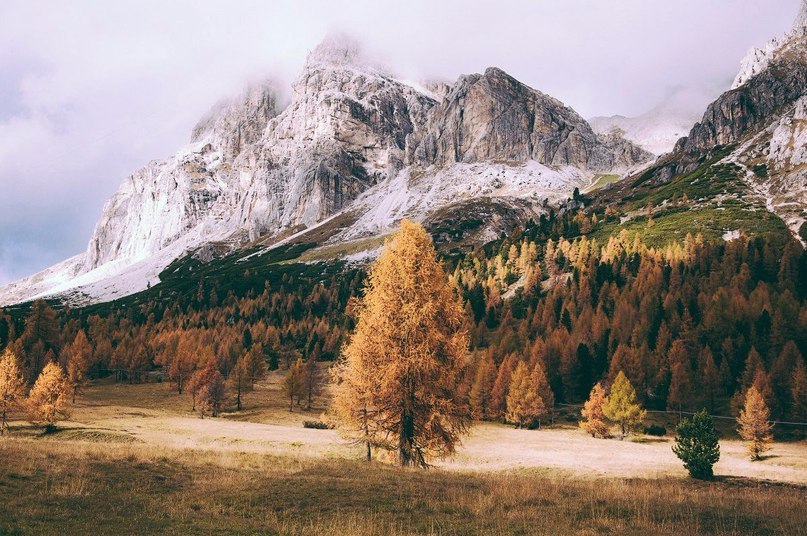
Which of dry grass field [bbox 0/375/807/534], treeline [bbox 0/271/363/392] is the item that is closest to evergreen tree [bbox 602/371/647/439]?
dry grass field [bbox 0/375/807/534]

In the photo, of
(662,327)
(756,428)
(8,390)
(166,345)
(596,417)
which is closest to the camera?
(8,390)

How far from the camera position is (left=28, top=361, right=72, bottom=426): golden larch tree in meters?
56.2

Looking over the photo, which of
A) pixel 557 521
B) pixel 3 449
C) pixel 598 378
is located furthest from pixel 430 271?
pixel 598 378

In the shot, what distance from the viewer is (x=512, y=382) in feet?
295

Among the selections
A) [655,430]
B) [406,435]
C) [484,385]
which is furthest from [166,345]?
[406,435]

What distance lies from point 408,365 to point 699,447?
2529 centimetres

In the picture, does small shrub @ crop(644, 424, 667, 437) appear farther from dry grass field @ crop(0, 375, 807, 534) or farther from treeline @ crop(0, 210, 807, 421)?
dry grass field @ crop(0, 375, 807, 534)

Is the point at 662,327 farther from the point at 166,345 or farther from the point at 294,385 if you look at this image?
the point at 166,345

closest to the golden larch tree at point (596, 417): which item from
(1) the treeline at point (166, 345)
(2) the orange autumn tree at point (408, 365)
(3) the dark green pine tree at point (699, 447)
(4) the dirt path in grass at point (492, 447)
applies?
(4) the dirt path in grass at point (492, 447)

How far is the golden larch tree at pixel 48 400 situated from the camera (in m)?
56.2

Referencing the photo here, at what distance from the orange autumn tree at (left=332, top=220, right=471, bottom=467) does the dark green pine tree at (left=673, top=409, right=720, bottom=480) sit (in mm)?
20771

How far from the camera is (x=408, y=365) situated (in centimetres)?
2498

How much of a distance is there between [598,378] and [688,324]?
81.1ft

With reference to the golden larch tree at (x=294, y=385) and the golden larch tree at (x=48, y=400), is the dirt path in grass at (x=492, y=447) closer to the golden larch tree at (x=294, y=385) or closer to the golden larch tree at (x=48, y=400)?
the golden larch tree at (x=48, y=400)
